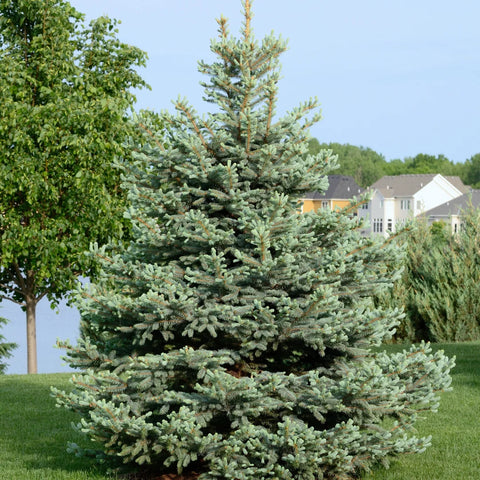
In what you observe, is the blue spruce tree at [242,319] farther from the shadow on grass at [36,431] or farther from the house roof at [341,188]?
the house roof at [341,188]

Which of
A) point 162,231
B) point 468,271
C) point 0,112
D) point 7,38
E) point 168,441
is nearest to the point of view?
point 168,441

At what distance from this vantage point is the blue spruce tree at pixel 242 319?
5719mm

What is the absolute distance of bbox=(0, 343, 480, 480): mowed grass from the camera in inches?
261

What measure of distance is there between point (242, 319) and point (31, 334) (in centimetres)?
1269

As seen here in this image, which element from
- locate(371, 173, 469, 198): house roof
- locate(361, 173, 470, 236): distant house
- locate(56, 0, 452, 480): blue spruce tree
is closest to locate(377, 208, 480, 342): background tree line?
locate(56, 0, 452, 480): blue spruce tree

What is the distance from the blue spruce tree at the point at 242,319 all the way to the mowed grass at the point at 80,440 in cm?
43

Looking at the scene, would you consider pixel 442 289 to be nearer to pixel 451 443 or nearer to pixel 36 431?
pixel 451 443

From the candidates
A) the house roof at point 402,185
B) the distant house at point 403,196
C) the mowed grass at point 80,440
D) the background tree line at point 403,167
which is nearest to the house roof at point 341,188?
the distant house at point 403,196

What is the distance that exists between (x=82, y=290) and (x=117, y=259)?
0.44 m

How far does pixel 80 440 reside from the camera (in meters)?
8.31

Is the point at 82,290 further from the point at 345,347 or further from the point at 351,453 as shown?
the point at 351,453

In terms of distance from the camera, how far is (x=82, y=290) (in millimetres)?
6207

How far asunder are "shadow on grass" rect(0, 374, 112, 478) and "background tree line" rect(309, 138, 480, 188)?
98880 millimetres

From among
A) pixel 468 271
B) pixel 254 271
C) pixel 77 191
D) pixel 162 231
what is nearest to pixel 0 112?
pixel 77 191
